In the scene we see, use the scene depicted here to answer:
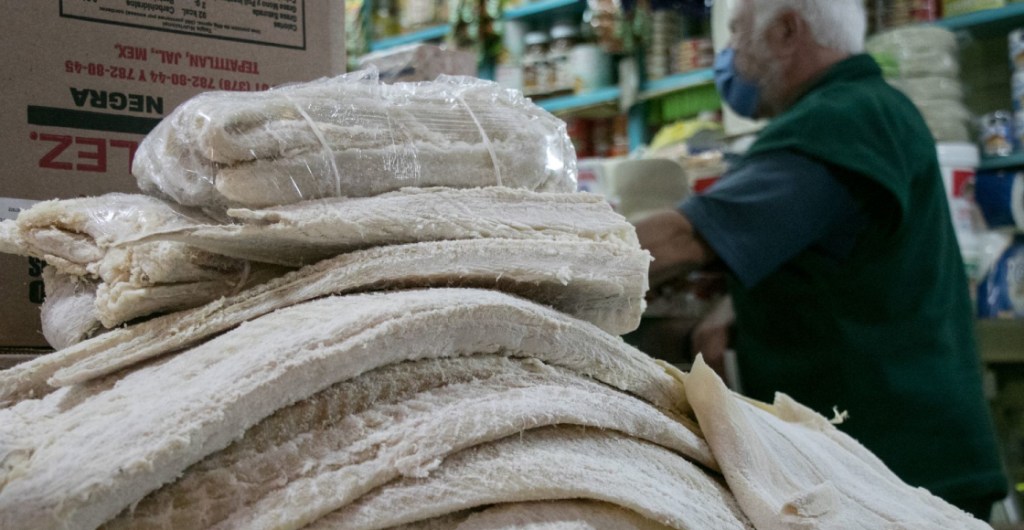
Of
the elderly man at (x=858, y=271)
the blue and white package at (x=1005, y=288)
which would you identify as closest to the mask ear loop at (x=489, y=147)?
the elderly man at (x=858, y=271)

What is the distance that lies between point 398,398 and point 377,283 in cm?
7

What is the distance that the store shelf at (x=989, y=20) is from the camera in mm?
2295

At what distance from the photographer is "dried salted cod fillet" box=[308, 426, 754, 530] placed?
38 cm

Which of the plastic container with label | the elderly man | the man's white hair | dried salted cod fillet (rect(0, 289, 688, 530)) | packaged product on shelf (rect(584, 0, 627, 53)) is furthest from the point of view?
packaged product on shelf (rect(584, 0, 627, 53))

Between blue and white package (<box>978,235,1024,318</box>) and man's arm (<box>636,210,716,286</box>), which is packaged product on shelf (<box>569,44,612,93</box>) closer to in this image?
blue and white package (<box>978,235,1024,318</box>)

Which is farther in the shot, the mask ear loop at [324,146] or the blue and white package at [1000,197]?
the blue and white package at [1000,197]

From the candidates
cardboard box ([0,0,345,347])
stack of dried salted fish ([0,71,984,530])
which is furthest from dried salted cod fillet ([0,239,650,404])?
cardboard box ([0,0,345,347])

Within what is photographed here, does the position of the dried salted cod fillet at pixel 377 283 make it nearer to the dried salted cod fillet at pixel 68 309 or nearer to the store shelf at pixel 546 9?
the dried salted cod fillet at pixel 68 309

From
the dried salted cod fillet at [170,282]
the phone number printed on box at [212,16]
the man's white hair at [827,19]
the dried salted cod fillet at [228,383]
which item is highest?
the man's white hair at [827,19]

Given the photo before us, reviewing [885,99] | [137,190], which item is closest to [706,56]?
[885,99]

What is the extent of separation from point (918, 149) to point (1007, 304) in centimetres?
97

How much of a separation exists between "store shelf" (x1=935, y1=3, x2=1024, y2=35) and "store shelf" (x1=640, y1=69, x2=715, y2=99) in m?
0.72

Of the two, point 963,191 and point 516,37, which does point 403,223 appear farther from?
point 516,37

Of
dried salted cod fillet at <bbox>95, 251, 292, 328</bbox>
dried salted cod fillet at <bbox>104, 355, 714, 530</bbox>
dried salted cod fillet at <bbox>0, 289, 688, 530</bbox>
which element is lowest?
dried salted cod fillet at <bbox>104, 355, 714, 530</bbox>
